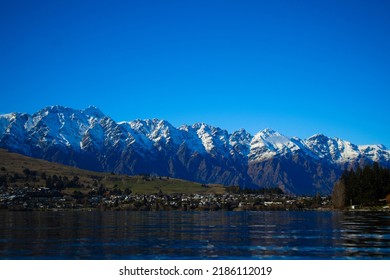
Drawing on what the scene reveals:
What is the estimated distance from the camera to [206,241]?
8106cm
